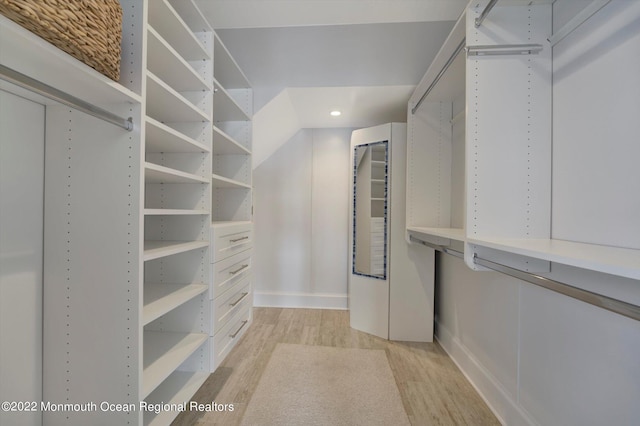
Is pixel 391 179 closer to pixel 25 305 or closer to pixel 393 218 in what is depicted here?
Answer: pixel 393 218

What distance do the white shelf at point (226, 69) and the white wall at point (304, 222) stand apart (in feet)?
3.82

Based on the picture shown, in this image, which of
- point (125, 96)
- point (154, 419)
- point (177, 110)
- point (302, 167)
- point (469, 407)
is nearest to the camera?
point (125, 96)

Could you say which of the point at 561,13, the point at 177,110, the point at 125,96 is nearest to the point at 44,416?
the point at 125,96

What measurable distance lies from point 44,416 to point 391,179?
2444 millimetres

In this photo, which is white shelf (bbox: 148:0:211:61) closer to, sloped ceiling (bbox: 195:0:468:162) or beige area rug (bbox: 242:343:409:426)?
sloped ceiling (bbox: 195:0:468:162)

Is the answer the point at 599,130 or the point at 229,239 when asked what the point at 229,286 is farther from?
the point at 599,130

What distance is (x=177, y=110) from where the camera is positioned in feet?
4.26

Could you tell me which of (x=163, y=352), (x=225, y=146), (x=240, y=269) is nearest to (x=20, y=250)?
(x=163, y=352)

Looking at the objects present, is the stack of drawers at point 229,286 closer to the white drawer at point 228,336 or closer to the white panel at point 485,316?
the white drawer at point 228,336

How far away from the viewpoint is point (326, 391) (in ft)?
5.46

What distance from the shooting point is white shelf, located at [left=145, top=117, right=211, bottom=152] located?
104 cm

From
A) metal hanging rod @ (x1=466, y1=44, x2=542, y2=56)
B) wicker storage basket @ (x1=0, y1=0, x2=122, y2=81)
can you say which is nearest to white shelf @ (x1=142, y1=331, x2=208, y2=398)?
wicker storage basket @ (x1=0, y1=0, x2=122, y2=81)

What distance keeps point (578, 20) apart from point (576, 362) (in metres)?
1.28

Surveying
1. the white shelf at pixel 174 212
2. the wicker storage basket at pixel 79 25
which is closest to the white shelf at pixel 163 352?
the white shelf at pixel 174 212
